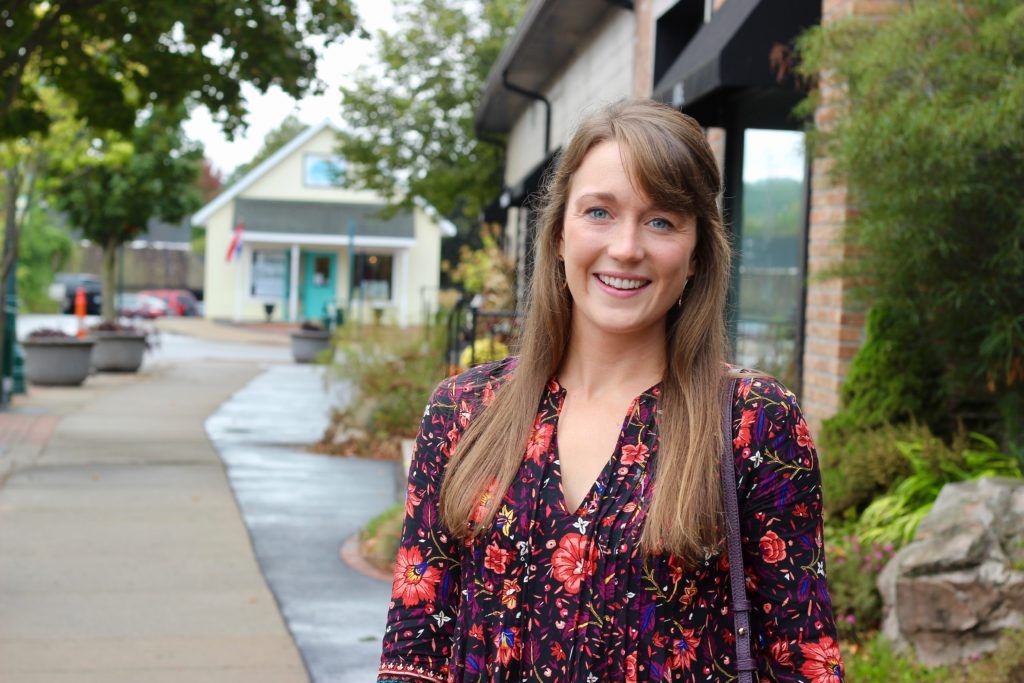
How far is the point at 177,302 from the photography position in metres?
51.8

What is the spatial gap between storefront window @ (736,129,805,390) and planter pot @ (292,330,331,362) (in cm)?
1855

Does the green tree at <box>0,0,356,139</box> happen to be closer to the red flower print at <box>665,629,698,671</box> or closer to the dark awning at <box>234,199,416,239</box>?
the red flower print at <box>665,629,698,671</box>

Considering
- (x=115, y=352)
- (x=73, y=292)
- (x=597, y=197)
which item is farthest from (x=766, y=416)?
(x=73, y=292)

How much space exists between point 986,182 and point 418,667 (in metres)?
3.68

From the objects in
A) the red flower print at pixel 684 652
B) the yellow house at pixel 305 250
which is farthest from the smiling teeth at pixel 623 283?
the yellow house at pixel 305 250

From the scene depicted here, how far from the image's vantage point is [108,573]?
286 inches

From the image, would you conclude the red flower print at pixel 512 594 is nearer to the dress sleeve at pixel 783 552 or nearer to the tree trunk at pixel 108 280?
the dress sleeve at pixel 783 552

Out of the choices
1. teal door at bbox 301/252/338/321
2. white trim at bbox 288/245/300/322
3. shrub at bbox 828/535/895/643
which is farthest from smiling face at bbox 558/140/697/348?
teal door at bbox 301/252/338/321

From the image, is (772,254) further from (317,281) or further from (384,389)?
(317,281)

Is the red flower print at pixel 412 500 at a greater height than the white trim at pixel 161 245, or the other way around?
the white trim at pixel 161 245

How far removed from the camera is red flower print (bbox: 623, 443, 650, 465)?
2055 millimetres

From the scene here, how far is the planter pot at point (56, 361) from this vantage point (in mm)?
18734

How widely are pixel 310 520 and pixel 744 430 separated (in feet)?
24.3

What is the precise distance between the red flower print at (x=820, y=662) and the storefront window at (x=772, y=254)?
18.2ft
